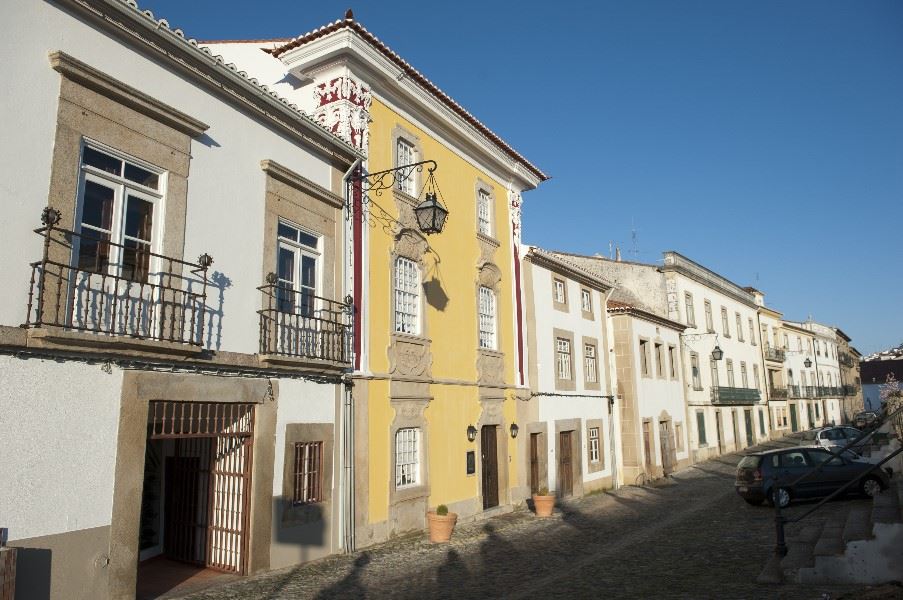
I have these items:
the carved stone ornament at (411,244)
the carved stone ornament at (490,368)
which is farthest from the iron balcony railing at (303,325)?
the carved stone ornament at (490,368)

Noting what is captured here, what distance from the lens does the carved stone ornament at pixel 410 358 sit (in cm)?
1340

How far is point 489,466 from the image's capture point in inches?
656

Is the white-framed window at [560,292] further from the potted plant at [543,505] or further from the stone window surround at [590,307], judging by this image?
the potted plant at [543,505]

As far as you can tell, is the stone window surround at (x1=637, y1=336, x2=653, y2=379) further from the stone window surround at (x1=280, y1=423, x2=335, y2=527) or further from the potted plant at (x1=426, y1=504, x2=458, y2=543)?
the stone window surround at (x1=280, y1=423, x2=335, y2=527)

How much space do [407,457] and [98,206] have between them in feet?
25.7

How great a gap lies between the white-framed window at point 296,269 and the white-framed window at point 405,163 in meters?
3.24

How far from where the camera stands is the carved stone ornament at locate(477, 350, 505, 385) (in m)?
16.5

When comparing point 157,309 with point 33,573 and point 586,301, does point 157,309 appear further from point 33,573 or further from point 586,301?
point 586,301

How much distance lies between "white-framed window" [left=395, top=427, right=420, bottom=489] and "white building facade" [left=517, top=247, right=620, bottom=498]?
4753mm

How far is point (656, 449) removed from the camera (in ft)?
84.0

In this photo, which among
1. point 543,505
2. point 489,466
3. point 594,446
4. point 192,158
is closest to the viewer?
→ point 192,158

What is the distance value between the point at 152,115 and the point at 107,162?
0.96 meters

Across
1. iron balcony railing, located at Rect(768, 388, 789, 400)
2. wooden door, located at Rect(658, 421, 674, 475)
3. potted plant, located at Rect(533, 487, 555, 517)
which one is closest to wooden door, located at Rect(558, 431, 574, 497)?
potted plant, located at Rect(533, 487, 555, 517)

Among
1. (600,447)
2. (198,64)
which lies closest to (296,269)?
(198,64)
